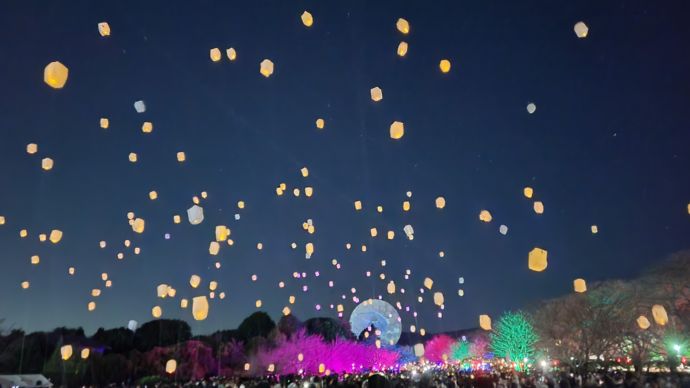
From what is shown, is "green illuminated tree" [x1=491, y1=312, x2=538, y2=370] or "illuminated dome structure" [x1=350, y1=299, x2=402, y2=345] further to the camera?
"illuminated dome structure" [x1=350, y1=299, x2=402, y2=345]

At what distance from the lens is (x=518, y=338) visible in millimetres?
53500

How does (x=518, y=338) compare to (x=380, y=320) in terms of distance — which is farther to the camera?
(x=380, y=320)

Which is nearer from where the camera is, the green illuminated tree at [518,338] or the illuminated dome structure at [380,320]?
the green illuminated tree at [518,338]

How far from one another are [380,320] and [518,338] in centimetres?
4332

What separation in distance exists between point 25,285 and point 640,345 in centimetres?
3855

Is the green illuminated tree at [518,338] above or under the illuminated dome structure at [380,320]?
under

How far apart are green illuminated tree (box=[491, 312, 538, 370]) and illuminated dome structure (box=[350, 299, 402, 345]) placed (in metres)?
37.0

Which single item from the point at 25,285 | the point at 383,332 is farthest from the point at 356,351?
the point at 25,285

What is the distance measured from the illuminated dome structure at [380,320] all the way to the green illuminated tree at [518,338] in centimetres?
3699

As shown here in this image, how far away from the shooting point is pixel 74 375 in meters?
37.1

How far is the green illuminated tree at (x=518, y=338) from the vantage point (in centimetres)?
5288

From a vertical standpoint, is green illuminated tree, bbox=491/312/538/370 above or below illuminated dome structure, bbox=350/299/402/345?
below

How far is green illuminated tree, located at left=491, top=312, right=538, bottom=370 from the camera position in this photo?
2082 inches

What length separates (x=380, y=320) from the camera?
9469cm
